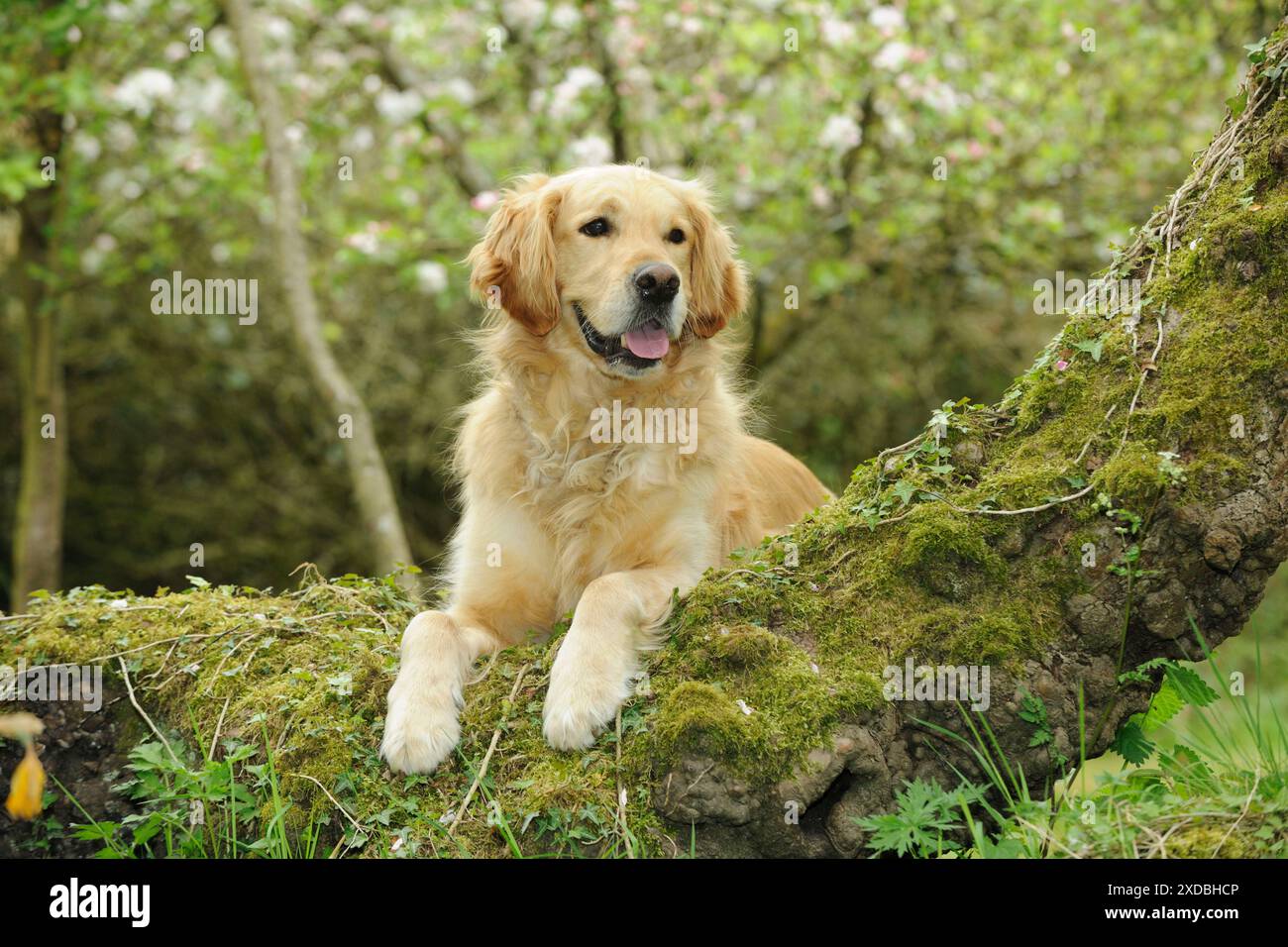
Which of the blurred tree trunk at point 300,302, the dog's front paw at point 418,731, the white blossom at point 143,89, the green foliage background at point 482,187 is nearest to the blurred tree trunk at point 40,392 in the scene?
the green foliage background at point 482,187

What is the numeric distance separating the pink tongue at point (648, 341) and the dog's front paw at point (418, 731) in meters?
1.41

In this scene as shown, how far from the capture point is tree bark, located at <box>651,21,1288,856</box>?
287 centimetres

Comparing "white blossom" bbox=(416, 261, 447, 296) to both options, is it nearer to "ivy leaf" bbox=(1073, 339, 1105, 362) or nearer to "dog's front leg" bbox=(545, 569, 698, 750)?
"dog's front leg" bbox=(545, 569, 698, 750)

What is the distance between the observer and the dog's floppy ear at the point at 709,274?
4.27 meters

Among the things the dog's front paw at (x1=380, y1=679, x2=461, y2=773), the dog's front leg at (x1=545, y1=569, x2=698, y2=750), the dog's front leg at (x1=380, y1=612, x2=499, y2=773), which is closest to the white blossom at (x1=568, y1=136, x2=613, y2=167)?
the dog's front leg at (x1=545, y1=569, x2=698, y2=750)

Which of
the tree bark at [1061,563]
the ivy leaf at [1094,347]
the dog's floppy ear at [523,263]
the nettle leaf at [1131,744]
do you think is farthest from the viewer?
the dog's floppy ear at [523,263]

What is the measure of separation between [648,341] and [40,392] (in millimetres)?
5224

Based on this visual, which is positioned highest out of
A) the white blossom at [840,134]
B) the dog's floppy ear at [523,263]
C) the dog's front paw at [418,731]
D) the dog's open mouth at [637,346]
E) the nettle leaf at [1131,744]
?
the white blossom at [840,134]

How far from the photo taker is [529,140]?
337 inches

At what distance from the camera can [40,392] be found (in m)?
7.50

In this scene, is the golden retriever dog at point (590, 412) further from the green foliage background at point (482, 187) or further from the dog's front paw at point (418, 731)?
the green foliage background at point (482, 187)

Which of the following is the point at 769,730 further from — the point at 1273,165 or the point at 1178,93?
the point at 1178,93

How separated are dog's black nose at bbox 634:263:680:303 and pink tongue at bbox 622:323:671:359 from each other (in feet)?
0.35
